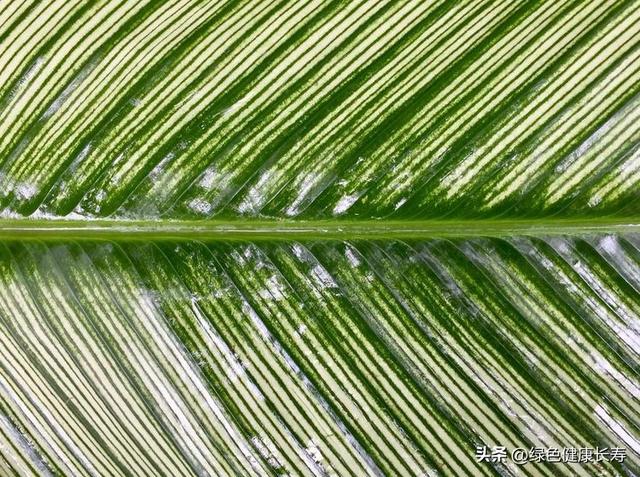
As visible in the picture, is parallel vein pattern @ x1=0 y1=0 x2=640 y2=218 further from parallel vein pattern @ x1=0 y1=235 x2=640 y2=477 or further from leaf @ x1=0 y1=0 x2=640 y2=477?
parallel vein pattern @ x1=0 y1=235 x2=640 y2=477

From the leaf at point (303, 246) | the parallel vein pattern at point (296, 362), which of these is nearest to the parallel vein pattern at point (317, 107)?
the leaf at point (303, 246)

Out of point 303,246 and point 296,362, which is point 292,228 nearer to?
point 303,246

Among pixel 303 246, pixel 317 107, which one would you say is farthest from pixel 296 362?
pixel 317 107

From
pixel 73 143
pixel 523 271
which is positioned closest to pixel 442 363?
pixel 523 271

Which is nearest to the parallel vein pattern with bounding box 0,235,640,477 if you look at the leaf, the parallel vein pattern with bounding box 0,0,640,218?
the leaf

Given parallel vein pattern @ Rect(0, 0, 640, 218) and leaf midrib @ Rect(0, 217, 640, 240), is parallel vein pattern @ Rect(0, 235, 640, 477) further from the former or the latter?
parallel vein pattern @ Rect(0, 0, 640, 218)
